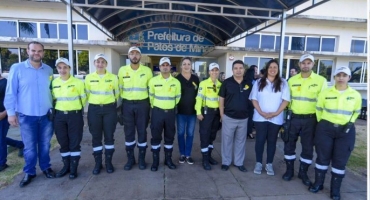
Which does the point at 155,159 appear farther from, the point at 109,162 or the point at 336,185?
the point at 336,185

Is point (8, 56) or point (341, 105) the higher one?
point (8, 56)

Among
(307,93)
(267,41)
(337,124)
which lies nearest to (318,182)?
(337,124)

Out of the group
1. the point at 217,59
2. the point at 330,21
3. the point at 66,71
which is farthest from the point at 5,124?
the point at 330,21

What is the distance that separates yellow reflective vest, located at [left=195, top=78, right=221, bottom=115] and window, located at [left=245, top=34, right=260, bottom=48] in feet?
21.8

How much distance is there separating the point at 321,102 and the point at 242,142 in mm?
1399

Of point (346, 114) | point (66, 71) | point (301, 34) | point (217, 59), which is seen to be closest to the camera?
point (346, 114)

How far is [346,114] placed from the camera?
2879 millimetres

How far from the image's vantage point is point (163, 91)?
362 centimetres

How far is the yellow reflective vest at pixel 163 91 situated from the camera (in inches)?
143

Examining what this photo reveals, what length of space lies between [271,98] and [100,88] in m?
2.76

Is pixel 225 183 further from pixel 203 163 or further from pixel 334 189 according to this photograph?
pixel 334 189

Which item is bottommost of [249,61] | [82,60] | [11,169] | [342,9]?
[11,169]

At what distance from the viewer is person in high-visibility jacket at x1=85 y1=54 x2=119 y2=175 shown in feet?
11.3

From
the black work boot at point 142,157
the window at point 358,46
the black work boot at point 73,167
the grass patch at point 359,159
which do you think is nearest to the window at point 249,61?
Result: the window at point 358,46
